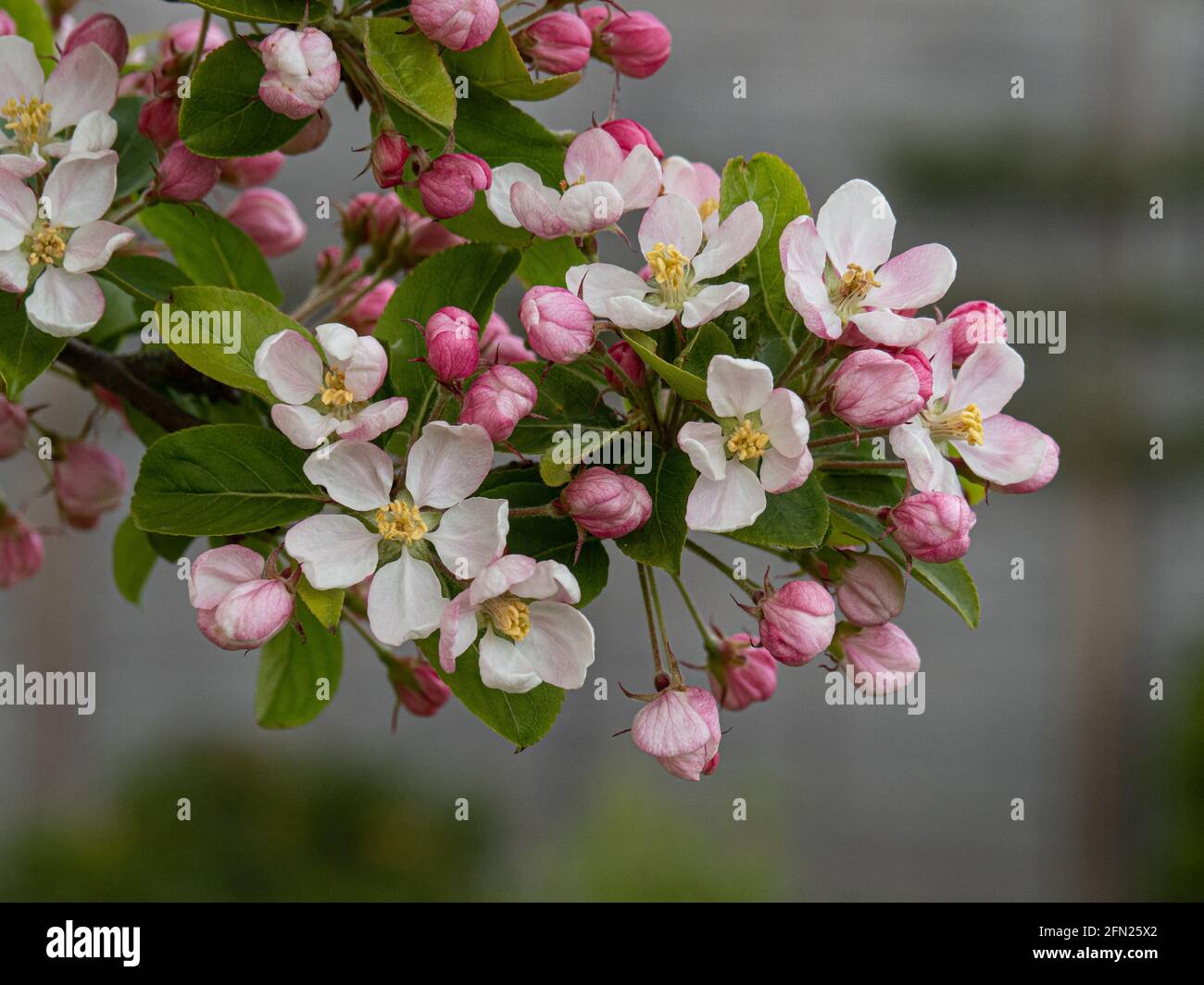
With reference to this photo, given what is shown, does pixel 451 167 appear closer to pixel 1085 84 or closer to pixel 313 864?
pixel 313 864

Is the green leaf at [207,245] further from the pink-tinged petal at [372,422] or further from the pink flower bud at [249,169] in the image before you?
the pink-tinged petal at [372,422]

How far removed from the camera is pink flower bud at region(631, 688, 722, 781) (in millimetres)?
505

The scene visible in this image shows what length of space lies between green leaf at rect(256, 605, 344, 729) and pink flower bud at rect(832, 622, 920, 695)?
11.7 inches

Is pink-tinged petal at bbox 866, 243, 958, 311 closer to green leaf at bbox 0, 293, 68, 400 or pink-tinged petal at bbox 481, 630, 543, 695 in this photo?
pink-tinged petal at bbox 481, 630, 543, 695

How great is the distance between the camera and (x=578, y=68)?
594 millimetres

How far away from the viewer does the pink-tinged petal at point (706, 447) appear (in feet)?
1.52

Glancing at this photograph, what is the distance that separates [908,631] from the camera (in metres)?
2.96

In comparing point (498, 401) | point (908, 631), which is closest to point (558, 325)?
point (498, 401)

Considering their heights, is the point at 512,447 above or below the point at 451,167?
below

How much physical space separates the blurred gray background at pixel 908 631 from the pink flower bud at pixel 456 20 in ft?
6.47
